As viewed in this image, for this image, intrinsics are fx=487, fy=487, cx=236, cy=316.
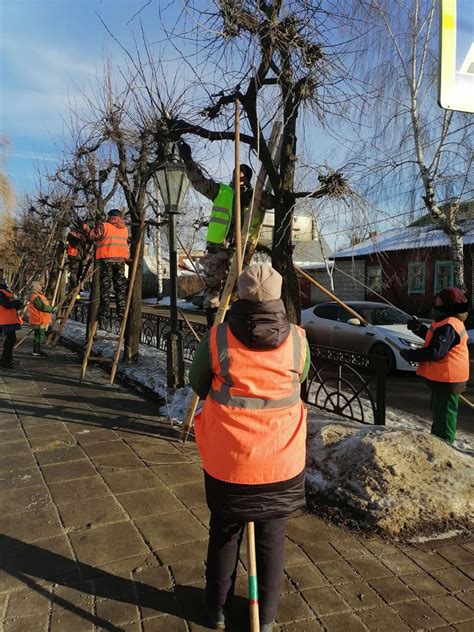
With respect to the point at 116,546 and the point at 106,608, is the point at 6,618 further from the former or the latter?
the point at 116,546

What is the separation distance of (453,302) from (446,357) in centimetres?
51

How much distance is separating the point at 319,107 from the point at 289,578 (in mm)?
4404

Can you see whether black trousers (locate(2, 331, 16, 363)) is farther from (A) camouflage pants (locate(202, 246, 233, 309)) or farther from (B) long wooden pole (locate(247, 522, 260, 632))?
(B) long wooden pole (locate(247, 522, 260, 632))

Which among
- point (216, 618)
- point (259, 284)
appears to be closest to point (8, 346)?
point (216, 618)

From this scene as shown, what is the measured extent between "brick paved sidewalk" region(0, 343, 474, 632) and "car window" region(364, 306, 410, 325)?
709 cm

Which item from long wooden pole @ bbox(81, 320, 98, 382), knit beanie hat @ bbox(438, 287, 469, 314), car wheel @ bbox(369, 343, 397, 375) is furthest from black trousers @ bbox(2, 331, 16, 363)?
knit beanie hat @ bbox(438, 287, 469, 314)

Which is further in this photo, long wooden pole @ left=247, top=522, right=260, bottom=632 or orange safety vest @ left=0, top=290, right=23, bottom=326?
orange safety vest @ left=0, top=290, right=23, bottom=326

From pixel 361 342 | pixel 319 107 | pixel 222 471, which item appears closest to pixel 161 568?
pixel 222 471

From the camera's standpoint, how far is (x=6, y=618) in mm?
2381

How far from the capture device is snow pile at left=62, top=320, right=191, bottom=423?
6.13 m

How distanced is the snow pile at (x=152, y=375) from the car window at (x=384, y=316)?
4.62m

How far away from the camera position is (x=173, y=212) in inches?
255

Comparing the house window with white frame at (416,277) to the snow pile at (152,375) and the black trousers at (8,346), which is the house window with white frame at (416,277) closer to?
the snow pile at (152,375)

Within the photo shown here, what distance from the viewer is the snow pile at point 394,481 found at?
3266 mm
